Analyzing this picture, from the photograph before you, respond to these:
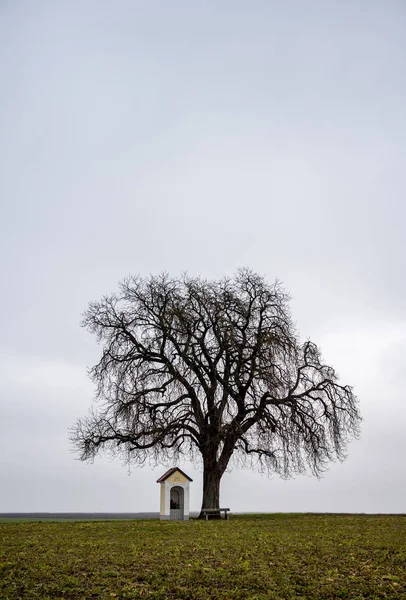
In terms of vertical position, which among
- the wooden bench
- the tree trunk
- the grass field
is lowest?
the grass field

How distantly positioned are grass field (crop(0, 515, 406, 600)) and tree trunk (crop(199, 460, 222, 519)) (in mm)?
12194

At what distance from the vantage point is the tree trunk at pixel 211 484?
96.0 feet

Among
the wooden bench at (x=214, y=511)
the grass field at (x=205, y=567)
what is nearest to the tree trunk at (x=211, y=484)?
the wooden bench at (x=214, y=511)

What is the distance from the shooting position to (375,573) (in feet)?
36.8

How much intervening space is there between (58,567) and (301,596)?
5.03 meters

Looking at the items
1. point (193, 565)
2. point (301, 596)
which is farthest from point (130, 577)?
point (301, 596)

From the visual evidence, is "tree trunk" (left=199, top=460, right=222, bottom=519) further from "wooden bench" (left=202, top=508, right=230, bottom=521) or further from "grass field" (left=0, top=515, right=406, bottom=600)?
"grass field" (left=0, top=515, right=406, bottom=600)

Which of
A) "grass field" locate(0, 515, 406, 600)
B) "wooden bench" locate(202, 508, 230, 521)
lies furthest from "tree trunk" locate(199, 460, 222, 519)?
"grass field" locate(0, 515, 406, 600)

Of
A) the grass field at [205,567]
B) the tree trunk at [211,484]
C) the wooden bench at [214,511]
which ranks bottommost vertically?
the grass field at [205,567]

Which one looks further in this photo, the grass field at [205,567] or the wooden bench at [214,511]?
the wooden bench at [214,511]

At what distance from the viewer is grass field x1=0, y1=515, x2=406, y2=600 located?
10.1m

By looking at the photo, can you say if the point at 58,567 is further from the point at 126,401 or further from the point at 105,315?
the point at 105,315

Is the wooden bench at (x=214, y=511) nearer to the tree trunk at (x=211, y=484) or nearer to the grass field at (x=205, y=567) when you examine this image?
the tree trunk at (x=211, y=484)

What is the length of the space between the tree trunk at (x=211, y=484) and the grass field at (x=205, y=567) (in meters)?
12.2
